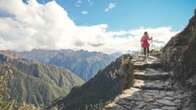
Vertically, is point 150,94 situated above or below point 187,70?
below

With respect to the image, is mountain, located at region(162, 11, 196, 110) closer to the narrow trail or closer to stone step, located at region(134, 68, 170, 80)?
the narrow trail

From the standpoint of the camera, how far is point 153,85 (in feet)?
88.6

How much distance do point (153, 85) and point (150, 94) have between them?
2116mm

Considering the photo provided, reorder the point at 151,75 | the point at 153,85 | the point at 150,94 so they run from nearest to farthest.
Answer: the point at 150,94 → the point at 153,85 → the point at 151,75

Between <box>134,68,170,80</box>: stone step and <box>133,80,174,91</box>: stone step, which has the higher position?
<box>134,68,170,80</box>: stone step

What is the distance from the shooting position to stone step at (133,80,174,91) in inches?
1029

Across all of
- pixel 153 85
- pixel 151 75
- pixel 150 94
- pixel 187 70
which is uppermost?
pixel 187 70

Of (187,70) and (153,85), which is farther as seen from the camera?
(153,85)

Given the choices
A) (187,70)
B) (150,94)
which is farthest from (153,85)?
(187,70)

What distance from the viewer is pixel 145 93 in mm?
25328

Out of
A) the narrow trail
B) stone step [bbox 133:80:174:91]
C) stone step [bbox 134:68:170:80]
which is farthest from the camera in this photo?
stone step [bbox 134:68:170:80]

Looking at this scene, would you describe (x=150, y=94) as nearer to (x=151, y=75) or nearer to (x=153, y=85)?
(x=153, y=85)

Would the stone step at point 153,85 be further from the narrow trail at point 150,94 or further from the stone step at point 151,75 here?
the stone step at point 151,75

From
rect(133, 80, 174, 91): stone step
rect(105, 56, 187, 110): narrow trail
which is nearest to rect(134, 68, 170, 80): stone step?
rect(105, 56, 187, 110): narrow trail
